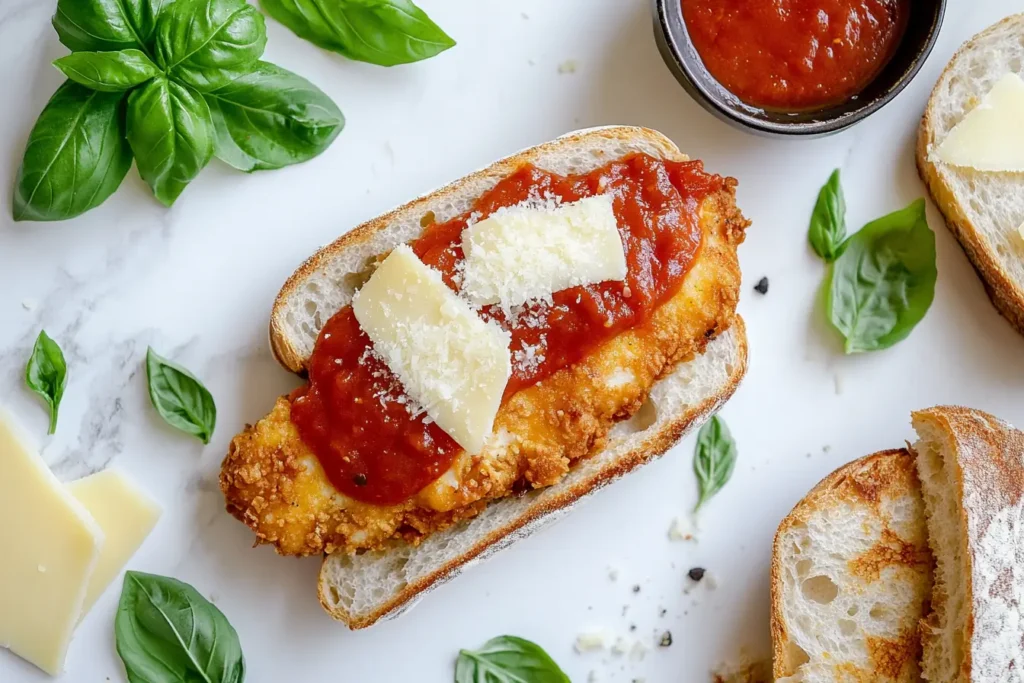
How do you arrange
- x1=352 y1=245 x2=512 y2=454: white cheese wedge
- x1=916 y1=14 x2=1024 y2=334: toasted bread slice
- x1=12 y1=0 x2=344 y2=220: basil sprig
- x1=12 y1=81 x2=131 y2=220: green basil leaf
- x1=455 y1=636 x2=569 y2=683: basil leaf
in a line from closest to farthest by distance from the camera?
x1=352 y1=245 x2=512 y2=454: white cheese wedge, x1=12 y1=0 x2=344 y2=220: basil sprig, x1=12 y1=81 x2=131 y2=220: green basil leaf, x1=455 y1=636 x2=569 y2=683: basil leaf, x1=916 y1=14 x2=1024 y2=334: toasted bread slice

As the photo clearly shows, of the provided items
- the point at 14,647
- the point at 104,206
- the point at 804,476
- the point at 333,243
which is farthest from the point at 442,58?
the point at 14,647

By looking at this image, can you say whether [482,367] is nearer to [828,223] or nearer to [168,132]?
[168,132]

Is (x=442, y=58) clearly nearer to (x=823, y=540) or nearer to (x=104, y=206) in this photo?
(x=104, y=206)

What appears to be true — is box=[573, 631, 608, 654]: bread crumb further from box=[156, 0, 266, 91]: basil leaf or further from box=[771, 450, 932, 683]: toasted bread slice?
box=[156, 0, 266, 91]: basil leaf

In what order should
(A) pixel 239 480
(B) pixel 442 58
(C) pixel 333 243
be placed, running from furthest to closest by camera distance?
(B) pixel 442 58 < (C) pixel 333 243 < (A) pixel 239 480

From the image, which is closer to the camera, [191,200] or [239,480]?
[239,480]

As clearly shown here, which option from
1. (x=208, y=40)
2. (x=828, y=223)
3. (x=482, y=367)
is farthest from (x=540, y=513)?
(x=208, y=40)

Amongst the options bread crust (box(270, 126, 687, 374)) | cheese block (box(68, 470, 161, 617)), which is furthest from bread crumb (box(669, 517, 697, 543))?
cheese block (box(68, 470, 161, 617))
